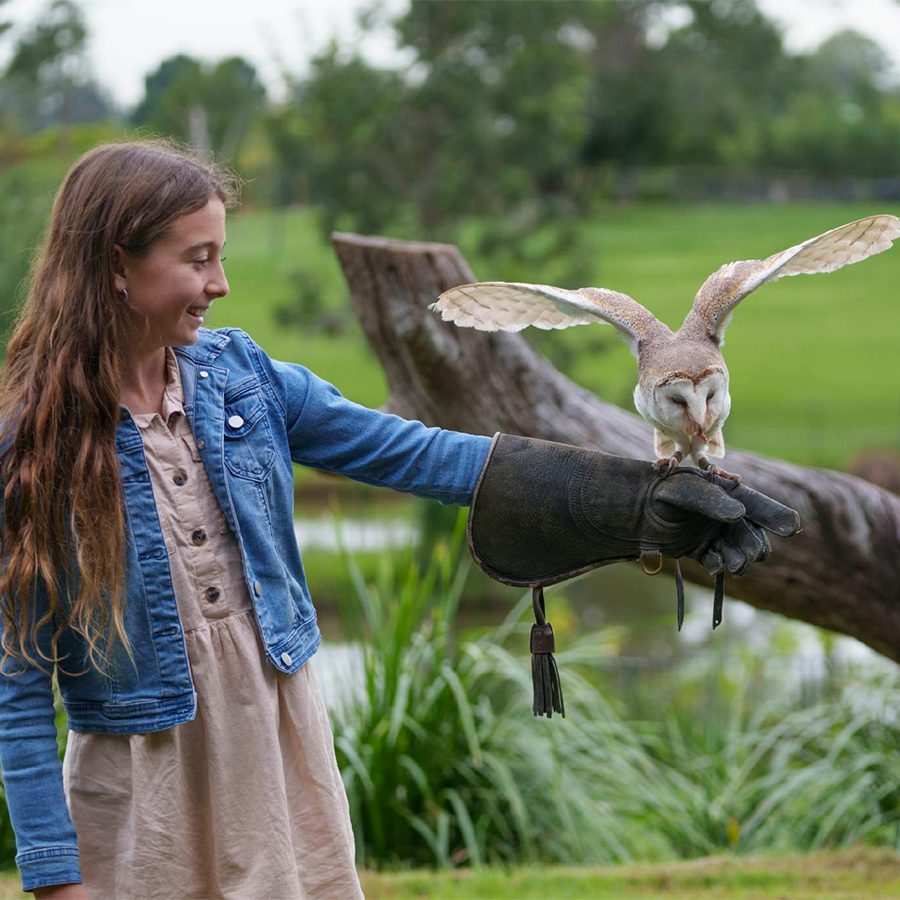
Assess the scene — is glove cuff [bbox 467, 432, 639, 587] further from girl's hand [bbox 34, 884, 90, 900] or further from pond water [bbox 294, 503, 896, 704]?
pond water [bbox 294, 503, 896, 704]

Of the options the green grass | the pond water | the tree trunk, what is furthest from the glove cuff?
the pond water

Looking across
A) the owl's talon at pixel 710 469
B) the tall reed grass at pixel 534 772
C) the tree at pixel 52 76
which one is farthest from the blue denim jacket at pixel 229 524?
the tree at pixel 52 76

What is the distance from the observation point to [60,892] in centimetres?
170

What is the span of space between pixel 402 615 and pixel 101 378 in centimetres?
236

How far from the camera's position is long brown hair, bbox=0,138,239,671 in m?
1.69

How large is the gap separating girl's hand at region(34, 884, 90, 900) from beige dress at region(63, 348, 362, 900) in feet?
0.26

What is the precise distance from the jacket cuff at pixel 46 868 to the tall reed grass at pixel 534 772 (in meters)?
2.25

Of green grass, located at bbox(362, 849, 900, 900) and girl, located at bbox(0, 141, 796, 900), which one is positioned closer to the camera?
girl, located at bbox(0, 141, 796, 900)

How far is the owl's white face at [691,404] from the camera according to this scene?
5.67 feet

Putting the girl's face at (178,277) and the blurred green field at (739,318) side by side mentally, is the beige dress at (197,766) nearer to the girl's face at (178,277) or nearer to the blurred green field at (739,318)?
the girl's face at (178,277)

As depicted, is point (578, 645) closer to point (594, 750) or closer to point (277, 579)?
point (594, 750)

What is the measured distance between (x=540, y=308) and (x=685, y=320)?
0.81ft

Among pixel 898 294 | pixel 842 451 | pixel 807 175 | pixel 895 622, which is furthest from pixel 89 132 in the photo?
pixel 807 175

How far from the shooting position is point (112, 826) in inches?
70.2
